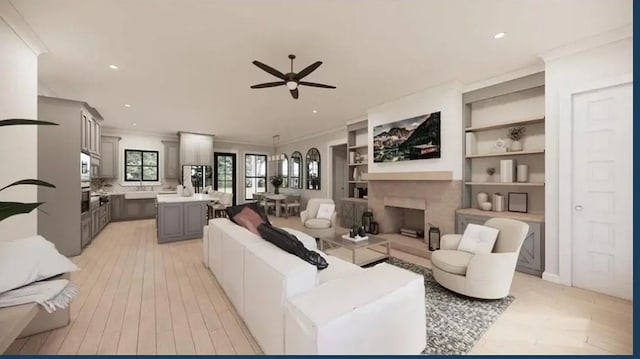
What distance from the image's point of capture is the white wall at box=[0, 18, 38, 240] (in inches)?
91.4

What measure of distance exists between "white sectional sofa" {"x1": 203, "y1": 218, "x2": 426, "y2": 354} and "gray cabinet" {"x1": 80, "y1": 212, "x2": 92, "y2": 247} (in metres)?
3.94

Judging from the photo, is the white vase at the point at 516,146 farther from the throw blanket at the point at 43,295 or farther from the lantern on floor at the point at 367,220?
the throw blanket at the point at 43,295

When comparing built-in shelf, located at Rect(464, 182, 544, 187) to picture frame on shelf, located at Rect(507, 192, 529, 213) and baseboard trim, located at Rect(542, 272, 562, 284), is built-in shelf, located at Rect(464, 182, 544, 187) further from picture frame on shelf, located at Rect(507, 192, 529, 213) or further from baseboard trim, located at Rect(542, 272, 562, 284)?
baseboard trim, located at Rect(542, 272, 562, 284)

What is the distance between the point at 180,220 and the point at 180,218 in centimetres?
4

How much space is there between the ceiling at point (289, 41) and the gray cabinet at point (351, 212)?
2455mm

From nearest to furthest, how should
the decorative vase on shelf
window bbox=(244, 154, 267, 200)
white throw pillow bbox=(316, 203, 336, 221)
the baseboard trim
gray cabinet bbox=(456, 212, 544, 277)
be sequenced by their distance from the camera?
the baseboard trim, gray cabinet bbox=(456, 212, 544, 277), the decorative vase on shelf, white throw pillow bbox=(316, 203, 336, 221), window bbox=(244, 154, 267, 200)

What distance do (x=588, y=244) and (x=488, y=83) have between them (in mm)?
2447

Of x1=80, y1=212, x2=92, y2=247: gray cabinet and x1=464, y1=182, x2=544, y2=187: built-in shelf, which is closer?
x1=464, y1=182, x2=544, y2=187: built-in shelf

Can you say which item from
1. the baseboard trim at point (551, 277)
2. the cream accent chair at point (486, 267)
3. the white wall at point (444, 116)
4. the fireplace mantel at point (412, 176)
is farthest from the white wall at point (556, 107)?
the fireplace mantel at point (412, 176)

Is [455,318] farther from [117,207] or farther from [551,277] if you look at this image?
[117,207]

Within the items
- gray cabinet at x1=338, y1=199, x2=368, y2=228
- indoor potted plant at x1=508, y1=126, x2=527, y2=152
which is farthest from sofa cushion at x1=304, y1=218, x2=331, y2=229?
indoor potted plant at x1=508, y1=126, x2=527, y2=152

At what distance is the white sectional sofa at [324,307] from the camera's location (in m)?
1.33

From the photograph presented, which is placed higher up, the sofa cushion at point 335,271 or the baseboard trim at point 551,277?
the sofa cushion at point 335,271

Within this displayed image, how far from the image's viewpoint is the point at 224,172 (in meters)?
9.60
